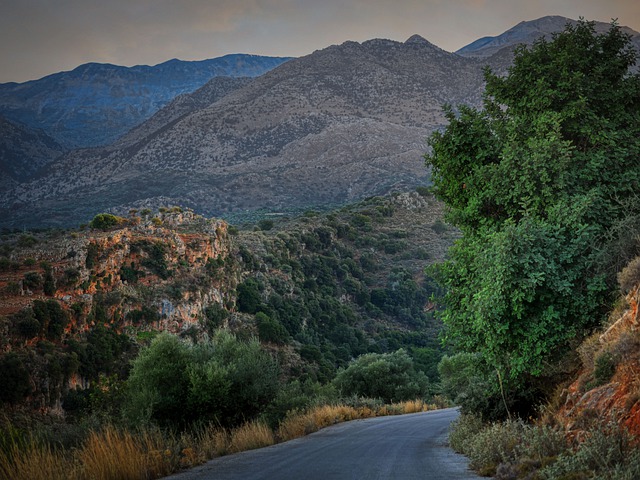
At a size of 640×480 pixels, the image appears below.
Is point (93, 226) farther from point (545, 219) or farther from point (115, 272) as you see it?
point (545, 219)

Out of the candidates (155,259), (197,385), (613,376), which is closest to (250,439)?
(197,385)

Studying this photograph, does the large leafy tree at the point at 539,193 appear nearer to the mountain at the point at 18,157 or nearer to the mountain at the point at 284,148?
the mountain at the point at 284,148

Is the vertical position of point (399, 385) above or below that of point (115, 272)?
below

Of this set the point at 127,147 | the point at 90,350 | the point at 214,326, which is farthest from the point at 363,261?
the point at 127,147

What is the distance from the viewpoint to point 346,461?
1239 cm

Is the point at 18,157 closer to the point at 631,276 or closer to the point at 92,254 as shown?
the point at 92,254

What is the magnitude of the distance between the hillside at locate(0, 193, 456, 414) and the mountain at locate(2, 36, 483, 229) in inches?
1199

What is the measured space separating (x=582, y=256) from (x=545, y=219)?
5.73 ft

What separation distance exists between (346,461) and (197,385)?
8.13 m

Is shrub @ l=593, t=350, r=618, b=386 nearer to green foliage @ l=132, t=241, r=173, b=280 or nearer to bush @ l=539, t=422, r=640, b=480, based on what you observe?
bush @ l=539, t=422, r=640, b=480

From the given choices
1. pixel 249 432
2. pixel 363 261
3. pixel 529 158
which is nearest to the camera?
pixel 529 158

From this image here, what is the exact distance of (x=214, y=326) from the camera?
54.0 m

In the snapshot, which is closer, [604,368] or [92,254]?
[604,368]

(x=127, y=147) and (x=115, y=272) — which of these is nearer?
(x=115, y=272)
